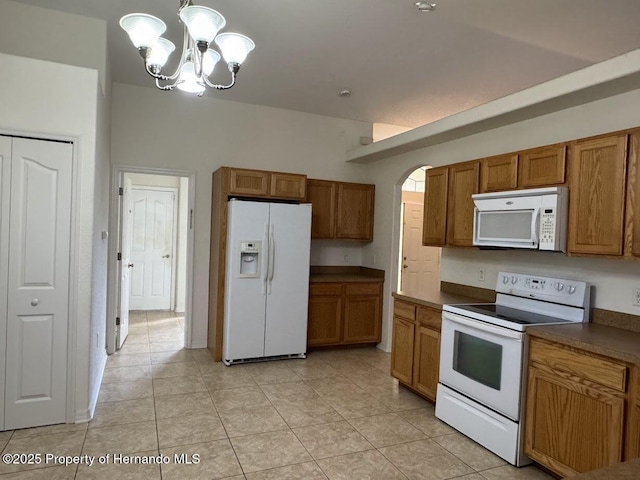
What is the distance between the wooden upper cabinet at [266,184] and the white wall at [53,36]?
4.94ft

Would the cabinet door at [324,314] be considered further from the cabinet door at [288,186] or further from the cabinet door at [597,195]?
the cabinet door at [597,195]

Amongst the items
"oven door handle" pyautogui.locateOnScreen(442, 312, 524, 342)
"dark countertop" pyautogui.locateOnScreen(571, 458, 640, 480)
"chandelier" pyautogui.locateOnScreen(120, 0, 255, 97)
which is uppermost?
"chandelier" pyautogui.locateOnScreen(120, 0, 255, 97)

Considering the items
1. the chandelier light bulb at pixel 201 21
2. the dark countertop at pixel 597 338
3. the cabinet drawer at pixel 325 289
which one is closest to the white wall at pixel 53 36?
the chandelier light bulb at pixel 201 21

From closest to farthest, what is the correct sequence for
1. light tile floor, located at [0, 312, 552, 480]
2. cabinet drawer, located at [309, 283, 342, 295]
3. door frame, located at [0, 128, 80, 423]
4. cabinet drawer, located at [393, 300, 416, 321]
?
light tile floor, located at [0, 312, 552, 480], door frame, located at [0, 128, 80, 423], cabinet drawer, located at [393, 300, 416, 321], cabinet drawer, located at [309, 283, 342, 295]

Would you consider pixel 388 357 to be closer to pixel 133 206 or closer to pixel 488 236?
pixel 488 236

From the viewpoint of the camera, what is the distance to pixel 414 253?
22.3ft

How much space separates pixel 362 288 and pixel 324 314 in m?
0.56

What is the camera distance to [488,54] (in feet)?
11.0

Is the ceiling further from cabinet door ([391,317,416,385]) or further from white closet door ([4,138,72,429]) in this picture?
cabinet door ([391,317,416,385])

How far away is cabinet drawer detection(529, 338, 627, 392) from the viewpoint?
208 centimetres

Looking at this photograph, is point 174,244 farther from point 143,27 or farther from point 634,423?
point 634,423

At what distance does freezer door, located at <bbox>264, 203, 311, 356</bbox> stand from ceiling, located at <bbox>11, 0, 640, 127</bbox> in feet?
4.52

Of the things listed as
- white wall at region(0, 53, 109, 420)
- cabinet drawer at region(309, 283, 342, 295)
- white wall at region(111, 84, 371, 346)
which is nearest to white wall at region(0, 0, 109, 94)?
white wall at region(0, 53, 109, 420)

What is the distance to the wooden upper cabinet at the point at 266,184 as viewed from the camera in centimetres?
435
